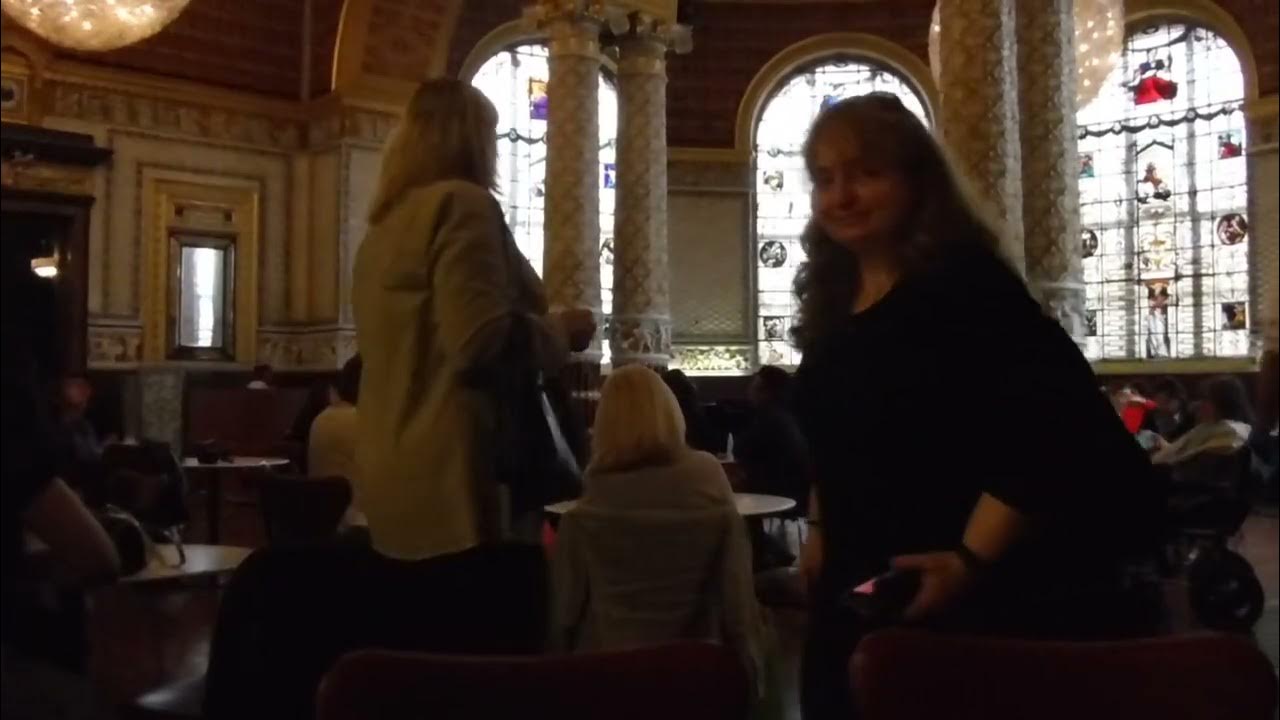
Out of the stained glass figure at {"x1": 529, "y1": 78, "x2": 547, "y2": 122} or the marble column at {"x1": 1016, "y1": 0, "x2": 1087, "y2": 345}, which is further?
the stained glass figure at {"x1": 529, "y1": 78, "x2": 547, "y2": 122}

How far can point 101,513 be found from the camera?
39.9 inches

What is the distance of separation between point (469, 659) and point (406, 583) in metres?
0.79

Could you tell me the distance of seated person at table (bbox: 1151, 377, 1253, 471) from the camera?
43.8 inches

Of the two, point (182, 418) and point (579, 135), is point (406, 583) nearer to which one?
point (579, 135)

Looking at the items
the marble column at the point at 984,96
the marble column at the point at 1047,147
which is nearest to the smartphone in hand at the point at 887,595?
the marble column at the point at 984,96

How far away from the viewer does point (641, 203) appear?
34.7ft

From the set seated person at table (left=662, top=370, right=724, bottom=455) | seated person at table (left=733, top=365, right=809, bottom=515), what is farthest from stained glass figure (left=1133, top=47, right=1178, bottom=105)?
seated person at table (left=733, top=365, right=809, bottom=515)

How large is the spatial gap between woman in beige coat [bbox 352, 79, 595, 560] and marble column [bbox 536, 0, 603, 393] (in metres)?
7.51

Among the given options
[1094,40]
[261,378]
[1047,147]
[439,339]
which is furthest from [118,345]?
[439,339]

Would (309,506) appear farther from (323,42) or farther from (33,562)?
(323,42)

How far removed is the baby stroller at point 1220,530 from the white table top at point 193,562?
6.99 feet

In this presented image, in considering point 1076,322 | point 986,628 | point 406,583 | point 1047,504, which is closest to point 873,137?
point 1047,504

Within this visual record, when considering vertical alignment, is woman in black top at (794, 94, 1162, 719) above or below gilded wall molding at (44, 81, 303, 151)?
below

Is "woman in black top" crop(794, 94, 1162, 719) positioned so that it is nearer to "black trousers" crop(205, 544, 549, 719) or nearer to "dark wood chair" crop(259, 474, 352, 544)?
"black trousers" crop(205, 544, 549, 719)
